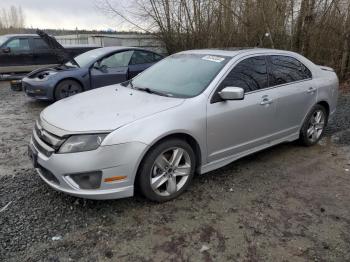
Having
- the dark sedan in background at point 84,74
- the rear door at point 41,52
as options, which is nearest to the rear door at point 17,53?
the rear door at point 41,52

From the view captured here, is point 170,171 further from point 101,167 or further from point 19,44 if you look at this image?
point 19,44

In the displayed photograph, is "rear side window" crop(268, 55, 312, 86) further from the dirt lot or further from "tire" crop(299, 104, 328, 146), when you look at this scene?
the dirt lot

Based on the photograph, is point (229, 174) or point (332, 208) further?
point (229, 174)

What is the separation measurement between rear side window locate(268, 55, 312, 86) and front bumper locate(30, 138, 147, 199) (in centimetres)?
226

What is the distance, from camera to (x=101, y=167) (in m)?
2.97

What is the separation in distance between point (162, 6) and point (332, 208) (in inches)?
376

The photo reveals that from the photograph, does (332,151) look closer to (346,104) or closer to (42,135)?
(346,104)

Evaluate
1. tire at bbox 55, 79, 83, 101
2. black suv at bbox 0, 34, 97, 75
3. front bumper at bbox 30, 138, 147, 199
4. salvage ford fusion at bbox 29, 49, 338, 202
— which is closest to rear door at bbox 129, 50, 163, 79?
tire at bbox 55, 79, 83, 101

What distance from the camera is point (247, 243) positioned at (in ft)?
9.46

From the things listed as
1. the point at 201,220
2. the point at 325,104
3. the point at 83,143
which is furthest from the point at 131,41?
the point at 201,220

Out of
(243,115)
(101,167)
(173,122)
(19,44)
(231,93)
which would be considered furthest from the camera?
(19,44)

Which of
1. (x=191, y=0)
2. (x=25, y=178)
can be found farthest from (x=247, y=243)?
(x=191, y=0)

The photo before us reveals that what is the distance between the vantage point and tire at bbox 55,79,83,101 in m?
7.60

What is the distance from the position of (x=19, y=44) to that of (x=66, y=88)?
16.7ft
